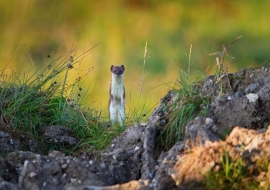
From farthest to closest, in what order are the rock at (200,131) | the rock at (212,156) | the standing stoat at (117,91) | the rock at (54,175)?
the standing stoat at (117,91)
the rock at (200,131)
the rock at (54,175)
the rock at (212,156)

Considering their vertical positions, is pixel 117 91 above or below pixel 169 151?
above

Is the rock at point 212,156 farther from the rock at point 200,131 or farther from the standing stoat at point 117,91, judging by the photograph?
the standing stoat at point 117,91

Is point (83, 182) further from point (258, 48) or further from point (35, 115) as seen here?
point (258, 48)

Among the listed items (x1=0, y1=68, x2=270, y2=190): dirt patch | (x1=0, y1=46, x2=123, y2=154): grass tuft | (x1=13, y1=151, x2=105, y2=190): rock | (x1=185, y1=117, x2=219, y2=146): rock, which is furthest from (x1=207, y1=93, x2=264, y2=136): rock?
(x1=0, y1=46, x2=123, y2=154): grass tuft

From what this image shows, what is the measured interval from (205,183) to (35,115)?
2.40 metres

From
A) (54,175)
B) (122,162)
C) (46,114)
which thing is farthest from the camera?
(46,114)

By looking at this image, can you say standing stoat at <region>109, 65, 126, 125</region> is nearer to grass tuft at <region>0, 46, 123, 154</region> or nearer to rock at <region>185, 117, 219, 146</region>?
grass tuft at <region>0, 46, 123, 154</region>

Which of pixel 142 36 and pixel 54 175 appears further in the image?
pixel 142 36

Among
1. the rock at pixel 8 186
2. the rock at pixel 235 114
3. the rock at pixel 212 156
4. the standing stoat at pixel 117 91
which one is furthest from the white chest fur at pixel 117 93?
the rock at pixel 212 156

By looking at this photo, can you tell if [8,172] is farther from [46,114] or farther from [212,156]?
[46,114]

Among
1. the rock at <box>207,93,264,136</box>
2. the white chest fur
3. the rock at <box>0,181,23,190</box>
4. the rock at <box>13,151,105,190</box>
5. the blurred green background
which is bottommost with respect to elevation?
the rock at <box>0,181,23,190</box>

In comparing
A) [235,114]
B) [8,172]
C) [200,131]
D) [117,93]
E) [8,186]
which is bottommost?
[8,186]

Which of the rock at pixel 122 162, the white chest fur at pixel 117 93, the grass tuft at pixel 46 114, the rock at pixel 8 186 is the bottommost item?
the rock at pixel 8 186

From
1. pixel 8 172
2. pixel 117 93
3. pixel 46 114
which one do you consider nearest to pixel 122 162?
pixel 8 172
